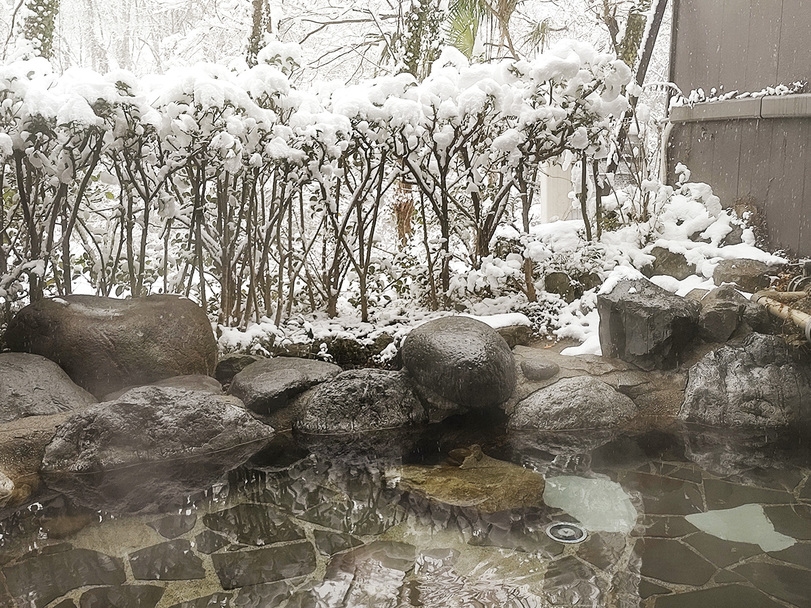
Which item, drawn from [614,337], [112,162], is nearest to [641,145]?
[614,337]

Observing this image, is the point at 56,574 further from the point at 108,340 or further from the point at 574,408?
the point at 574,408

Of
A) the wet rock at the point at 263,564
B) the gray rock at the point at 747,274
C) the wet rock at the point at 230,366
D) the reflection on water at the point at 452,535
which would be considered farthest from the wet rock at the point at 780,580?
the wet rock at the point at 230,366

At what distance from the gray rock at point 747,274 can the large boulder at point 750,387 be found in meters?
0.84

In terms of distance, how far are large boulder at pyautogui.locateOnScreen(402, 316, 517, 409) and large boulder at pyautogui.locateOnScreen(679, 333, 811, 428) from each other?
53.3 inches

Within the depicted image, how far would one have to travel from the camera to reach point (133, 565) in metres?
3.32

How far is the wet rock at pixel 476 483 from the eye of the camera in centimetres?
392

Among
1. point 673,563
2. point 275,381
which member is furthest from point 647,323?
point 275,381

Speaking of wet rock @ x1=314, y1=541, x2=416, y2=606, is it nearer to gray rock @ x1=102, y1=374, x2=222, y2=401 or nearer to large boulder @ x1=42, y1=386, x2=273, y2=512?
large boulder @ x1=42, y1=386, x2=273, y2=512

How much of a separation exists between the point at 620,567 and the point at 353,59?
10.3 metres

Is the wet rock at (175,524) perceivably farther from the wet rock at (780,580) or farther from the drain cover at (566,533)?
the wet rock at (780,580)

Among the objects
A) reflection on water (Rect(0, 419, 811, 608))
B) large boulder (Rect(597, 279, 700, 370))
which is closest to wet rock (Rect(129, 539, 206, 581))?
reflection on water (Rect(0, 419, 811, 608))

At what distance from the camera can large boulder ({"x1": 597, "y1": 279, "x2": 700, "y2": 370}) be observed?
216 inches

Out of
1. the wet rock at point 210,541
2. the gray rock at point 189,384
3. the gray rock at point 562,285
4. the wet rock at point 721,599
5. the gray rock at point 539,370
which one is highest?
the gray rock at point 562,285

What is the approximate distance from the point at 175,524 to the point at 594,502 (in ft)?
7.27
